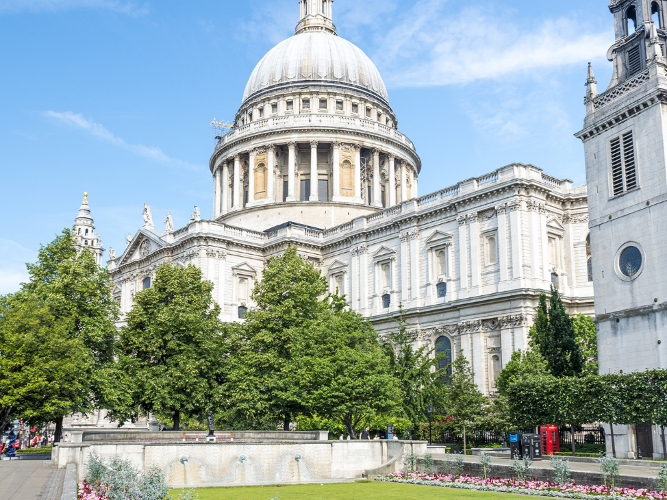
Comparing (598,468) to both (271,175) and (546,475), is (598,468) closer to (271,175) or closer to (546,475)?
(546,475)

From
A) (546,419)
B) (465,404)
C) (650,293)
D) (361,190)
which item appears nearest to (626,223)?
(650,293)

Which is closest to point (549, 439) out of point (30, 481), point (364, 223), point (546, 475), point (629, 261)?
point (629, 261)

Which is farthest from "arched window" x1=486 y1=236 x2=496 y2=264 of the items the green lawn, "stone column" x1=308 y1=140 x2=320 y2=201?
"stone column" x1=308 y1=140 x2=320 y2=201

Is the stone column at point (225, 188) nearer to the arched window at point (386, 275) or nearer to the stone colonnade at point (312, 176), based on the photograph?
the stone colonnade at point (312, 176)

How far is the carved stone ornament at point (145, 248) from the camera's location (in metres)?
75.5

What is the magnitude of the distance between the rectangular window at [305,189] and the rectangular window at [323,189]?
1419 millimetres

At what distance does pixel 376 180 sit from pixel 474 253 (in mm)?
31655

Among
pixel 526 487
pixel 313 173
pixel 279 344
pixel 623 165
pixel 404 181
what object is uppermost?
pixel 404 181

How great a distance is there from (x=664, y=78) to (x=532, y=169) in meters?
20.1

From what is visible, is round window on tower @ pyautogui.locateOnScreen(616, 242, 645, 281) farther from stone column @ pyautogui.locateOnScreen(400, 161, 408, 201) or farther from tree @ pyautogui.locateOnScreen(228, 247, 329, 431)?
stone column @ pyautogui.locateOnScreen(400, 161, 408, 201)

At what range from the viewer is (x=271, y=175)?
8356 cm

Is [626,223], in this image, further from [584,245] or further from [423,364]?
[584,245]

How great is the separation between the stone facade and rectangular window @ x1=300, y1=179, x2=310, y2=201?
14cm

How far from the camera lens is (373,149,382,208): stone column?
84769mm
